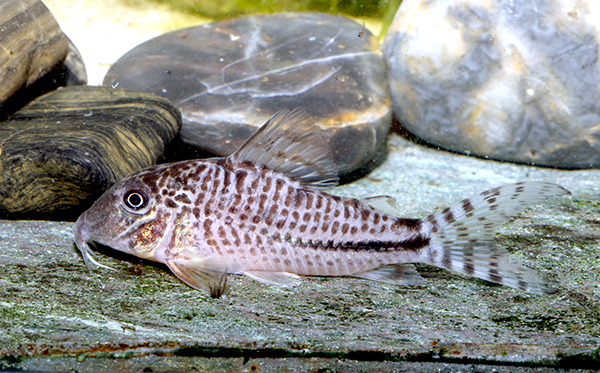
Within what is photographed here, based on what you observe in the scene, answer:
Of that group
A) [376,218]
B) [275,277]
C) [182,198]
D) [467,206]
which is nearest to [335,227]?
[376,218]

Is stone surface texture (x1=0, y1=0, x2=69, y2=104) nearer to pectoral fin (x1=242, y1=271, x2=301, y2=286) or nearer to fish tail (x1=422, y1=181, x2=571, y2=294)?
pectoral fin (x1=242, y1=271, x2=301, y2=286)

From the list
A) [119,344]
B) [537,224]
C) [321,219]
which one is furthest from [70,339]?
[537,224]

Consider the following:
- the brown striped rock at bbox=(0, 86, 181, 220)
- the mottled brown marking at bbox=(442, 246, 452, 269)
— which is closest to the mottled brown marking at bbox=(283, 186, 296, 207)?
the mottled brown marking at bbox=(442, 246, 452, 269)

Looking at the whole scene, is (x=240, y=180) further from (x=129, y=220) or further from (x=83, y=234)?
(x=83, y=234)

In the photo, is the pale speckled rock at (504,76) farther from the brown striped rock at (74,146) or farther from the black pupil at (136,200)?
the black pupil at (136,200)

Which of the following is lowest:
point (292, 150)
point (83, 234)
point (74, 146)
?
point (83, 234)

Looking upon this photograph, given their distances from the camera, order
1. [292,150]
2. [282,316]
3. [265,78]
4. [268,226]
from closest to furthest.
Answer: [282,316], [268,226], [292,150], [265,78]

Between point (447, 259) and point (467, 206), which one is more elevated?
point (467, 206)
